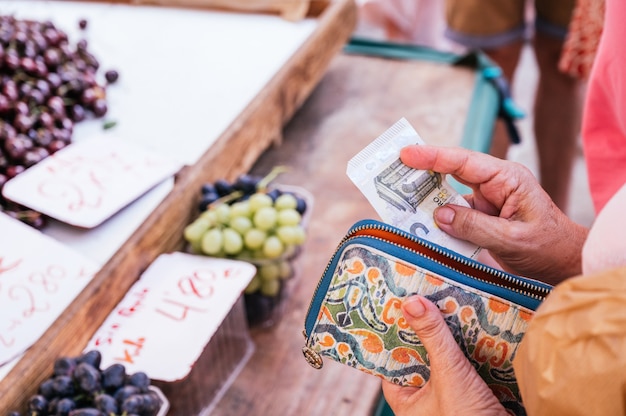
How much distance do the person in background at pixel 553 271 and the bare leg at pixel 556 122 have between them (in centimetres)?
160

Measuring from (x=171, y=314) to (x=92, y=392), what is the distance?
8.6 inches

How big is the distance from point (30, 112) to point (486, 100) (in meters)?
A: 1.28

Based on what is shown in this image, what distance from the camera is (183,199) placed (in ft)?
4.26

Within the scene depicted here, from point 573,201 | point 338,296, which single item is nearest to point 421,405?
point 338,296

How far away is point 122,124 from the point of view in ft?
4.94

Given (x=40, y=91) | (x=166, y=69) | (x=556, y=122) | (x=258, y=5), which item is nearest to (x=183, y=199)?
(x=40, y=91)

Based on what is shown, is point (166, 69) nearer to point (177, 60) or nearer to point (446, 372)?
point (177, 60)

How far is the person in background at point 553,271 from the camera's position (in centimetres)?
47

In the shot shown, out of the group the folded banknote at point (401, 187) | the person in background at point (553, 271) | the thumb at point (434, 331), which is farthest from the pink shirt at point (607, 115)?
the thumb at point (434, 331)

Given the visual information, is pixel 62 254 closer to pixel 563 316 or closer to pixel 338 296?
pixel 338 296

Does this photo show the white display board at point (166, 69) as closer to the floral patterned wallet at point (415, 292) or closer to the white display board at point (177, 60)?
the white display board at point (177, 60)

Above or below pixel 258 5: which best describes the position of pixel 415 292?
above

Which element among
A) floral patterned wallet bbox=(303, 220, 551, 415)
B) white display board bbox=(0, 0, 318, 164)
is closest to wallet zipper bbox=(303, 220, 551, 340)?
floral patterned wallet bbox=(303, 220, 551, 415)

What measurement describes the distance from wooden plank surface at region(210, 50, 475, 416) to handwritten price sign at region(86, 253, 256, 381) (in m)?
0.16
